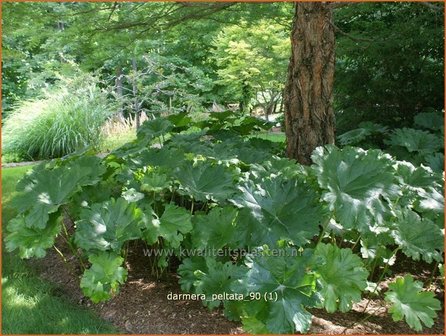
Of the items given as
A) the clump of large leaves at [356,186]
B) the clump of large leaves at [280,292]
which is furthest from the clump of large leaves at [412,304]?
the clump of large leaves at [280,292]

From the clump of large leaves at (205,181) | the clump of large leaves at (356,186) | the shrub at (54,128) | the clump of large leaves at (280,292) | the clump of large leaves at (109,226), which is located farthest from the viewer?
the shrub at (54,128)

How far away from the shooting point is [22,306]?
2648 mm

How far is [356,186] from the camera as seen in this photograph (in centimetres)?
228

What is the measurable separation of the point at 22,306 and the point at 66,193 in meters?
0.75

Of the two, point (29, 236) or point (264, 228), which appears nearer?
point (264, 228)

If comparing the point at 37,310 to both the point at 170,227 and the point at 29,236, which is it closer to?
the point at 29,236

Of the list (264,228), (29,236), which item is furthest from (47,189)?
(264,228)

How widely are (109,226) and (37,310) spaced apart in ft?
2.44

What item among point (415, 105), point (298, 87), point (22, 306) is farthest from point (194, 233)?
point (415, 105)

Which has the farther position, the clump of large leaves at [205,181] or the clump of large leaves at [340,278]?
the clump of large leaves at [205,181]

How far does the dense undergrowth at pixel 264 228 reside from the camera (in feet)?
6.65

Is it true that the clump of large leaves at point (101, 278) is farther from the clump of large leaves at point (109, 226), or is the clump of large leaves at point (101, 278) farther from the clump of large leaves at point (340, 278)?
the clump of large leaves at point (340, 278)

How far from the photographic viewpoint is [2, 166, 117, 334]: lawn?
2.41 metres

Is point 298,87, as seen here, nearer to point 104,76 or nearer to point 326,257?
point 326,257
